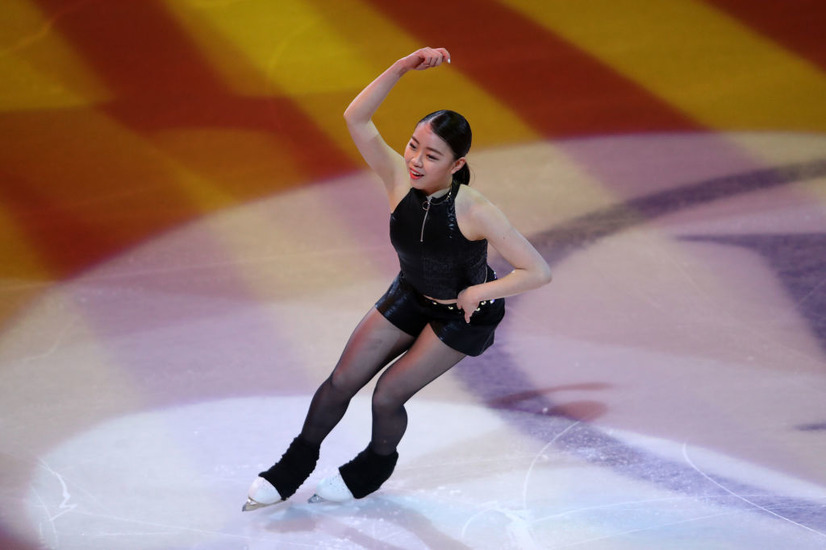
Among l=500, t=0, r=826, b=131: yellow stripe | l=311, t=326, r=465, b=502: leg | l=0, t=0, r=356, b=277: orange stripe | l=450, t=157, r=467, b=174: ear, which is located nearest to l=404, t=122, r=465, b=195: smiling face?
l=450, t=157, r=467, b=174: ear

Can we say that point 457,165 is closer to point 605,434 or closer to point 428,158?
point 428,158

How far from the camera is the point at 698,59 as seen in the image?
21.7ft

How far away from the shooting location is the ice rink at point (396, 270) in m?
3.46

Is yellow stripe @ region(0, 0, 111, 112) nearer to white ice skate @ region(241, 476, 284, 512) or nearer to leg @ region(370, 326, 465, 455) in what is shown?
white ice skate @ region(241, 476, 284, 512)

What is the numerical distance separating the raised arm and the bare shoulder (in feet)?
0.66

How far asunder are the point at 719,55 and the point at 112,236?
3.93m

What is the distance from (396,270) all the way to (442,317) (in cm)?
165

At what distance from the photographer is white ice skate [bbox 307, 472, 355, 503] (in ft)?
11.2

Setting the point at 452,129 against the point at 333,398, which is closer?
the point at 452,129

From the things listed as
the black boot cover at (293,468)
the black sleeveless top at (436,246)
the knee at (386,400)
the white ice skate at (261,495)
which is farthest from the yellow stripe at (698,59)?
the white ice skate at (261,495)

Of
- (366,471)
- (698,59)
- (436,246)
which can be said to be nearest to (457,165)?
(436,246)

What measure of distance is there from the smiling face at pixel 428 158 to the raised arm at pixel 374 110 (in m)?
0.12

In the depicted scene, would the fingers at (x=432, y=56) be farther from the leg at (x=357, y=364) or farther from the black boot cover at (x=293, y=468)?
the black boot cover at (x=293, y=468)

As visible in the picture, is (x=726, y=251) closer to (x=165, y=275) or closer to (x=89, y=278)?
(x=165, y=275)
